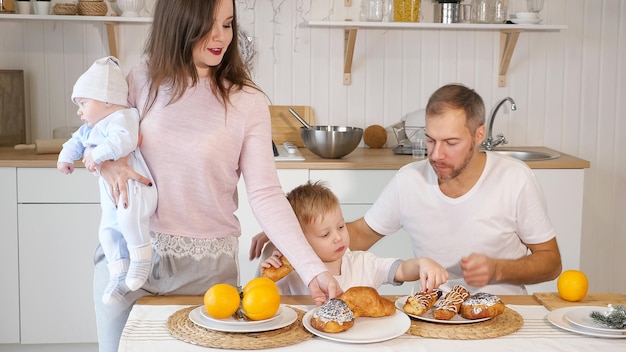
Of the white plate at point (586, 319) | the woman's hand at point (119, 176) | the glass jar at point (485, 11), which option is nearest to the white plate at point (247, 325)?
the woman's hand at point (119, 176)

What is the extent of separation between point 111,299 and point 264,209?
386mm

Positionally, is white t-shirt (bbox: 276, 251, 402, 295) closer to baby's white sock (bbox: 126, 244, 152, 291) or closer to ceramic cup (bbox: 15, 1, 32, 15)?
baby's white sock (bbox: 126, 244, 152, 291)

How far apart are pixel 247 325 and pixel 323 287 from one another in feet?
0.78

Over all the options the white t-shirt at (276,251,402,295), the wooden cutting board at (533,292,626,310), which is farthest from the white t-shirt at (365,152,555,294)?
the wooden cutting board at (533,292,626,310)

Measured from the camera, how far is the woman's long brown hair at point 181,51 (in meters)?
1.90

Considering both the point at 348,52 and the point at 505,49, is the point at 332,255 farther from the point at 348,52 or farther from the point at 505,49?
the point at 505,49

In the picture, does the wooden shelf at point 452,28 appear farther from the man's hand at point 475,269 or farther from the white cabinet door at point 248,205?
the man's hand at point 475,269

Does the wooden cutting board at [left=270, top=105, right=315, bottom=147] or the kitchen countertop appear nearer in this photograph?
the kitchen countertop

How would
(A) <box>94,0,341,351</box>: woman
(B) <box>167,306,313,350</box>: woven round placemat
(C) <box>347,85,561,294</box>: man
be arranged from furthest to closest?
(C) <box>347,85,561,294</box>: man → (A) <box>94,0,341,351</box>: woman → (B) <box>167,306,313,350</box>: woven round placemat

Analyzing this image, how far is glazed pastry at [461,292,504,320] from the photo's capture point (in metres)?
1.72

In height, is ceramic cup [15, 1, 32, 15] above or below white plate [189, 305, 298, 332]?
above

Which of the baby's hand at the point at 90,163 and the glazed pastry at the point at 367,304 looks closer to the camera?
the glazed pastry at the point at 367,304

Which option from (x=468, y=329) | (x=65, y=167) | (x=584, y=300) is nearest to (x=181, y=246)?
(x=65, y=167)

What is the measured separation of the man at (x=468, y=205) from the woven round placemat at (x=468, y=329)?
0.45 meters
